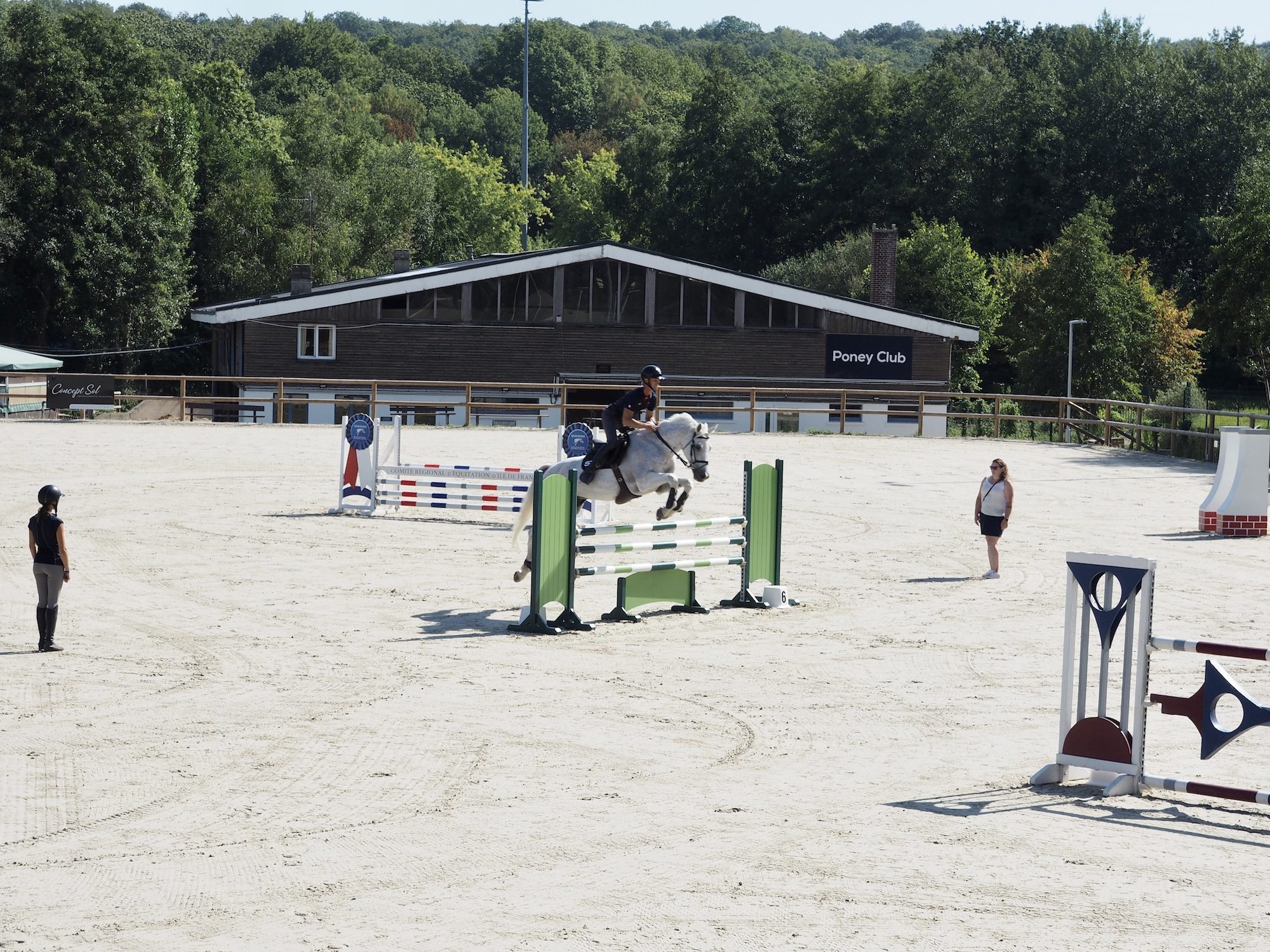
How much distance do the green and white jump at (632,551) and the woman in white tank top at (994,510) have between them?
2.88 m

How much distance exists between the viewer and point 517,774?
938cm

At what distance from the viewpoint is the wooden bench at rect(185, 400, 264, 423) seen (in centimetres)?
4203

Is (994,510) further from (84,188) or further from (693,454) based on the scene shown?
(84,188)

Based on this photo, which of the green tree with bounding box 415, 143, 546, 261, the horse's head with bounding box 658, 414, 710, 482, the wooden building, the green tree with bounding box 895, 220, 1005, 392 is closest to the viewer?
the horse's head with bounding box 658, 414, 710, 482

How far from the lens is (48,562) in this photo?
43.0 ft

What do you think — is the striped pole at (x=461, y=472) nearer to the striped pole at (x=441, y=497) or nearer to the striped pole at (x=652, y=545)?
the striped pole at (x=441, y=497)

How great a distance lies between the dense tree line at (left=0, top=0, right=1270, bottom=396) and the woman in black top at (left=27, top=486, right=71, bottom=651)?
33.1m

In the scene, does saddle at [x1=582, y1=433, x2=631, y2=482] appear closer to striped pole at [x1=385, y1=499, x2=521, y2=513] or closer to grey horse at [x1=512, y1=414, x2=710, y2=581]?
grey horse at [x1=512, y1=414, x2=710, y2=581]

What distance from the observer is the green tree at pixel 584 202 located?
4407 inches

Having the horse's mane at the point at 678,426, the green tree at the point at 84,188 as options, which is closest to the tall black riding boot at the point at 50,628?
the horse's mane at the point at 678,426

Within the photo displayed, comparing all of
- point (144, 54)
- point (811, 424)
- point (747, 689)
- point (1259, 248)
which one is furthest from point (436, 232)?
point (747, 689)

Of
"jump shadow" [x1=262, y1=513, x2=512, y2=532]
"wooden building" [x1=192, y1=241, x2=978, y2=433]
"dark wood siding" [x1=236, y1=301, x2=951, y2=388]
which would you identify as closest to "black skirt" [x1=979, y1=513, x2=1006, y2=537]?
"jump shadow" [x1=262, y1=513, x2=512, y2=532]

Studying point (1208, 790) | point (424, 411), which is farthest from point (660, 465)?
point (424, 411)

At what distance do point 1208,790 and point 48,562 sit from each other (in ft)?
30.6
